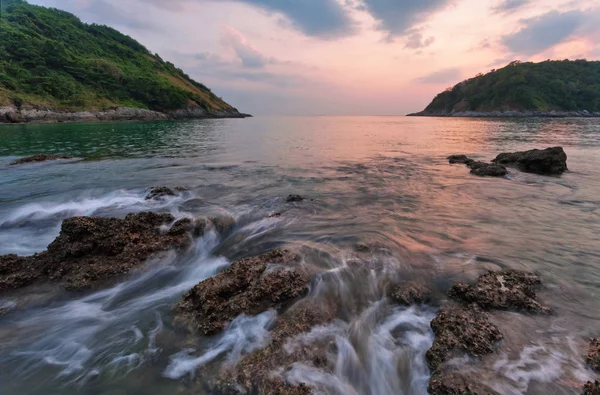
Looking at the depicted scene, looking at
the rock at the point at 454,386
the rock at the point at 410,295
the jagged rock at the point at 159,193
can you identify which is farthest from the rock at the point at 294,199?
the rock at the point at 454,386

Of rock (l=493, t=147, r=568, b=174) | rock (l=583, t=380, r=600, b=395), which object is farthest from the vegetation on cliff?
rock (l=583, t=380, r=600, b=395)

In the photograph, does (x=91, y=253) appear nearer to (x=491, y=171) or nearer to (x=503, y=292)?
(x=503, y=292)

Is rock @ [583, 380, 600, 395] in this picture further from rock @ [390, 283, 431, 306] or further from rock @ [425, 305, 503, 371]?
rock @ [390, 283, 431, 306]

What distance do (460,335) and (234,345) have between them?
3322mm

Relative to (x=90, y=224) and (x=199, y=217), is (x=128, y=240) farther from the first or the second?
(x=199, y=217)

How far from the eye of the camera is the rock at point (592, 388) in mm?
3266

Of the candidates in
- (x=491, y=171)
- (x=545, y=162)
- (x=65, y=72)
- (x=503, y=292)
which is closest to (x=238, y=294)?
(x=503, y=292)

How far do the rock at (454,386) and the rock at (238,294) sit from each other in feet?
8.22

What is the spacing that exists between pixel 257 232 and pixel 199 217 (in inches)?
75.5

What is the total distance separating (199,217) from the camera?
29.3 ft

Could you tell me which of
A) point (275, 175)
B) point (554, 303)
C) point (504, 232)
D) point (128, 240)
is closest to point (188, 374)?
point (128, 240)

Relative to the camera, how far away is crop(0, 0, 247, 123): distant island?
220 ft

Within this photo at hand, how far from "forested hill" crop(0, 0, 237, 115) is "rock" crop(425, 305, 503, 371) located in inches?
3341

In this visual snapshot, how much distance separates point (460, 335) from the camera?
420 centimetres
